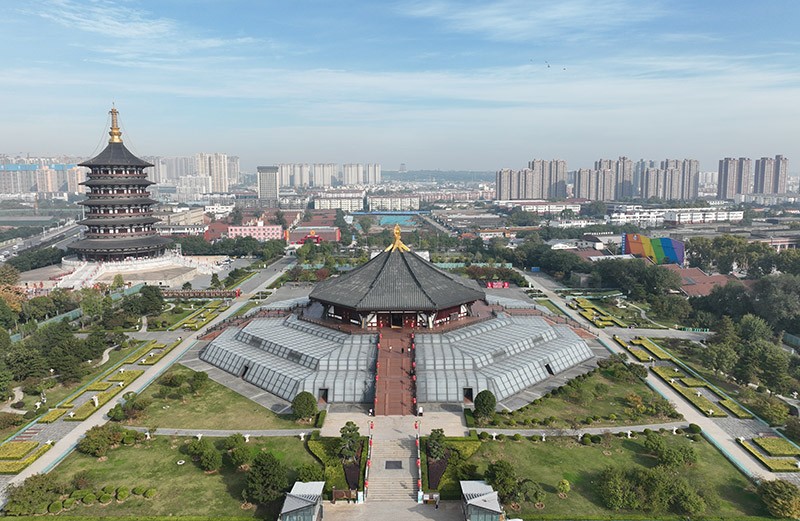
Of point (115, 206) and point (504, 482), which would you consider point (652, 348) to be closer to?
point (504, 482)

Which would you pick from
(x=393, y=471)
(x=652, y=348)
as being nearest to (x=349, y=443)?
(x=393, y=471)

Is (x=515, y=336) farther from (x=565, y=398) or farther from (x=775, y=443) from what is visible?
(x=775, y=443)

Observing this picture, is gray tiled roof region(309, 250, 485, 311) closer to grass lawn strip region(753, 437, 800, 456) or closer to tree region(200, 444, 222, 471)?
tree region(200, 444, 222, 471)

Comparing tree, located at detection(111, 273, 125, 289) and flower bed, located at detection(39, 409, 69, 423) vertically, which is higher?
tree, located at detection(111, 273, 125, 289)

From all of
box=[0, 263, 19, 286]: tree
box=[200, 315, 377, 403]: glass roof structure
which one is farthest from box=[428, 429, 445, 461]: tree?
box=[0, 263, 19, 286]: tree

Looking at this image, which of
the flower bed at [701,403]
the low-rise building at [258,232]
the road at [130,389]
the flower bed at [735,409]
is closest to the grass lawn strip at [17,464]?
the road at [130,389]

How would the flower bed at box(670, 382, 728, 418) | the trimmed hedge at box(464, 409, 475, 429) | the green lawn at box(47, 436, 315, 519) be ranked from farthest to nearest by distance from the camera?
the flower bed at box(670, 382, 728, 418), the trimmed hedge at box(464, 409, 475, 429), the green lawn at box(47, 436, 315, 519)

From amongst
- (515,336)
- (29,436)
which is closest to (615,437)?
(515,336)
